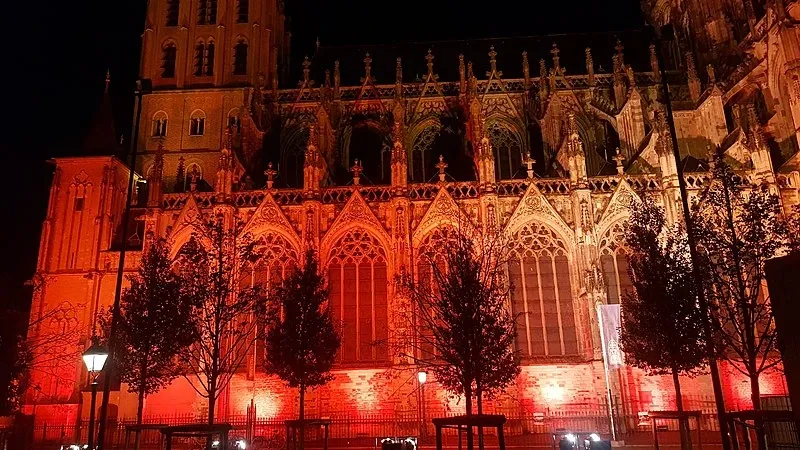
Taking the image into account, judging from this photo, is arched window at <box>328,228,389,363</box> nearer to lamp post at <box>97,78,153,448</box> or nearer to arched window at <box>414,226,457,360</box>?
arched window at <box>414,226,457,360</box>

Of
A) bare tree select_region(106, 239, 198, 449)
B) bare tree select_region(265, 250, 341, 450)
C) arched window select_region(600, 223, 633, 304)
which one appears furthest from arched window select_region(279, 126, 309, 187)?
arched window select_region(600, 223, 633, 304)

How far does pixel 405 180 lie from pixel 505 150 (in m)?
9.74

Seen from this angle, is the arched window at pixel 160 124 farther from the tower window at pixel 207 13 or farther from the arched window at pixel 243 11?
the arched window at pixel 243 11

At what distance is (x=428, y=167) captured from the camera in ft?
120

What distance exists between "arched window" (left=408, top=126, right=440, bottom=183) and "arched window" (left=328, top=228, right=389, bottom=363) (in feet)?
27.8

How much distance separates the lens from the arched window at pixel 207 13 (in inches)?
1550

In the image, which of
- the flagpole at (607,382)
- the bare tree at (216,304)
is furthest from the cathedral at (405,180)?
the bare tree at (216,304)

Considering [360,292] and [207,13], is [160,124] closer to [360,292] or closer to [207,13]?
[207,13]

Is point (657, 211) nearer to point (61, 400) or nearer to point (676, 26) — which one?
point (676, 26)

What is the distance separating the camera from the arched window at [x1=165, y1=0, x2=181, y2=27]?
130 ft

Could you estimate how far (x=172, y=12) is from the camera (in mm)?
39844

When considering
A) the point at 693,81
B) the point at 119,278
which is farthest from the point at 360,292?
the point at 693,81

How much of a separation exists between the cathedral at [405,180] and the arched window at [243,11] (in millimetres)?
133

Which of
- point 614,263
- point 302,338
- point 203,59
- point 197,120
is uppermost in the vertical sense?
point 203,59
